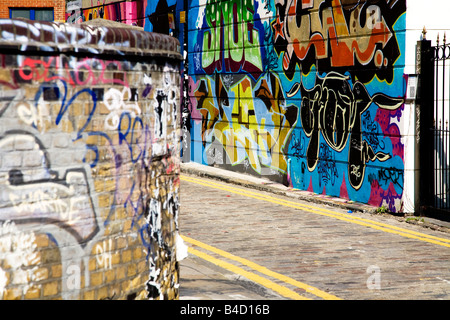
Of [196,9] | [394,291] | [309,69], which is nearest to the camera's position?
[394,291]

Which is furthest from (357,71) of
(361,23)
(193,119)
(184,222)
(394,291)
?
(193,119)

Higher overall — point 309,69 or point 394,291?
point 309,69

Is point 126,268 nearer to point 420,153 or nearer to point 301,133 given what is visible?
point 420,153

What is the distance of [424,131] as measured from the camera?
11352 millimetres

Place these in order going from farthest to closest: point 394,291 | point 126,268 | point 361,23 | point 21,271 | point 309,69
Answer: point 309,69
point 361,23
point 394,291
point 126,268
point 21,271

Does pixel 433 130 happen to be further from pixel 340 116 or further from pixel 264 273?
pixel 264 273

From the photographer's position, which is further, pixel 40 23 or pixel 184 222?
pixel 184 222

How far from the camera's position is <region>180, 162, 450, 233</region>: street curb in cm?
1105

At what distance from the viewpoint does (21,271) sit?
16.5 ft

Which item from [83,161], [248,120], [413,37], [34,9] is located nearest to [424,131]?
[413,37]

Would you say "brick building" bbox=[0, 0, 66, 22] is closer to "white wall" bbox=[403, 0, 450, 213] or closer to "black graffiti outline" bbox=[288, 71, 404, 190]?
"black graffiti outline" bbox=[288, 71, 404, 190]

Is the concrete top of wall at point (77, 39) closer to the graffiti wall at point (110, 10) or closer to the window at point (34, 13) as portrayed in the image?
the graffiti wall at point (110, 10)

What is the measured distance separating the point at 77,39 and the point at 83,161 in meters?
0.88

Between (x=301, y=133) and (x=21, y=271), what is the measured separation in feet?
31.3
